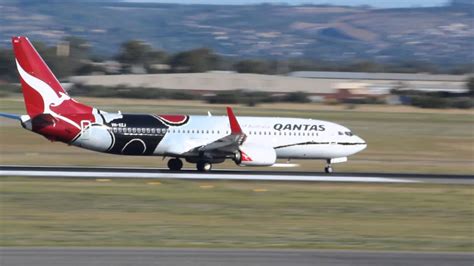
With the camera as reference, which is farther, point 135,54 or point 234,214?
point 135,54

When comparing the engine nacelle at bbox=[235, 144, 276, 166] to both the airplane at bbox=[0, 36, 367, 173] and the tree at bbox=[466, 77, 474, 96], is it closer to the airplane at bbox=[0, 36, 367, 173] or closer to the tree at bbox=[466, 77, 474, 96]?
the airplane at bbox=[0, 36, 367, 173]

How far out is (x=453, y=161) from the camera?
171 feet

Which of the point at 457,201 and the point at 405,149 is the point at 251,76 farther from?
the point at 457,201

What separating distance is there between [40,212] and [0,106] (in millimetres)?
55535

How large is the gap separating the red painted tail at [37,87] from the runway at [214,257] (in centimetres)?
2194

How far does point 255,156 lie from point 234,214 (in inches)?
529

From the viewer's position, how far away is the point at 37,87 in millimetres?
39844

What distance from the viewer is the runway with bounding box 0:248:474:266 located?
16.8 meters

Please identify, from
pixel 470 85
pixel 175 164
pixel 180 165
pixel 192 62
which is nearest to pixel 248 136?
pixel 180 165

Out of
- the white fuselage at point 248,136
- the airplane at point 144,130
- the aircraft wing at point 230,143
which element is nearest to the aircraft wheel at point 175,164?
the airplane at point 144,130

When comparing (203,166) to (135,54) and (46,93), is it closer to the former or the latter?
(46,93)

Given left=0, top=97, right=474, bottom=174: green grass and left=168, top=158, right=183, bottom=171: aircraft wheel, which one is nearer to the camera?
left=168, top=158, right=183, bottom=171: aircraft wheel

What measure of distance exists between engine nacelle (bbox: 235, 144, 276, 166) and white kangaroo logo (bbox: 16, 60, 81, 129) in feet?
22.2

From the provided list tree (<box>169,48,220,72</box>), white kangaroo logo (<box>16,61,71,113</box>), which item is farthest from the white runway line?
tree (<box>169,48,220,72</box>)
